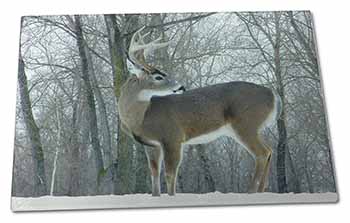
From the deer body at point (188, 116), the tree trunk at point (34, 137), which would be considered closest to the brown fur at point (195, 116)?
the deer body at point (188, 116)

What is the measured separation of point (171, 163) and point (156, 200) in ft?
0.42

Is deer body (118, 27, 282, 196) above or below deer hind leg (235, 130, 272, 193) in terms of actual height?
above

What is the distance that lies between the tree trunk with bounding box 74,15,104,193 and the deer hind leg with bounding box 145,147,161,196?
5.7 inches

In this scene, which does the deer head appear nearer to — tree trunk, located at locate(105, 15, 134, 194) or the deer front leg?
tree trunk, located at locate(105, 15, 134, 194)

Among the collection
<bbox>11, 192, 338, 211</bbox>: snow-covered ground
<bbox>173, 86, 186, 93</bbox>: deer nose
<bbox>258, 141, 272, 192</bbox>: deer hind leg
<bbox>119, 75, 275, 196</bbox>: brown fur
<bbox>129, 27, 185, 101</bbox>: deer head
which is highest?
<bbox>129, 27, 185, 101</bbox>: deer head

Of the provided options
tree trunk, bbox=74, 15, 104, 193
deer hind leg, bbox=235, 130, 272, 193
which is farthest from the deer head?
deer hind leg, bbox=235, 130, 272, 193

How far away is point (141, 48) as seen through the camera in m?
1.75

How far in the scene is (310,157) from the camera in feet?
5.21

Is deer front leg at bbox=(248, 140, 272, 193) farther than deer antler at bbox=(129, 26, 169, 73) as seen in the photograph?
No

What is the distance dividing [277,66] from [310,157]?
1.09ft

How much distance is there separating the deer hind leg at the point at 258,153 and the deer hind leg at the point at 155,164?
256 millimetres

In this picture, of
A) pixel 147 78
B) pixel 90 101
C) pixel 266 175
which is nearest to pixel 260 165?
pixel 266 175

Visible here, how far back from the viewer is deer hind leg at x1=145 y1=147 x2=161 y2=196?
60.2 inches

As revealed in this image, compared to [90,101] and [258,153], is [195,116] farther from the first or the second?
[90,101]
